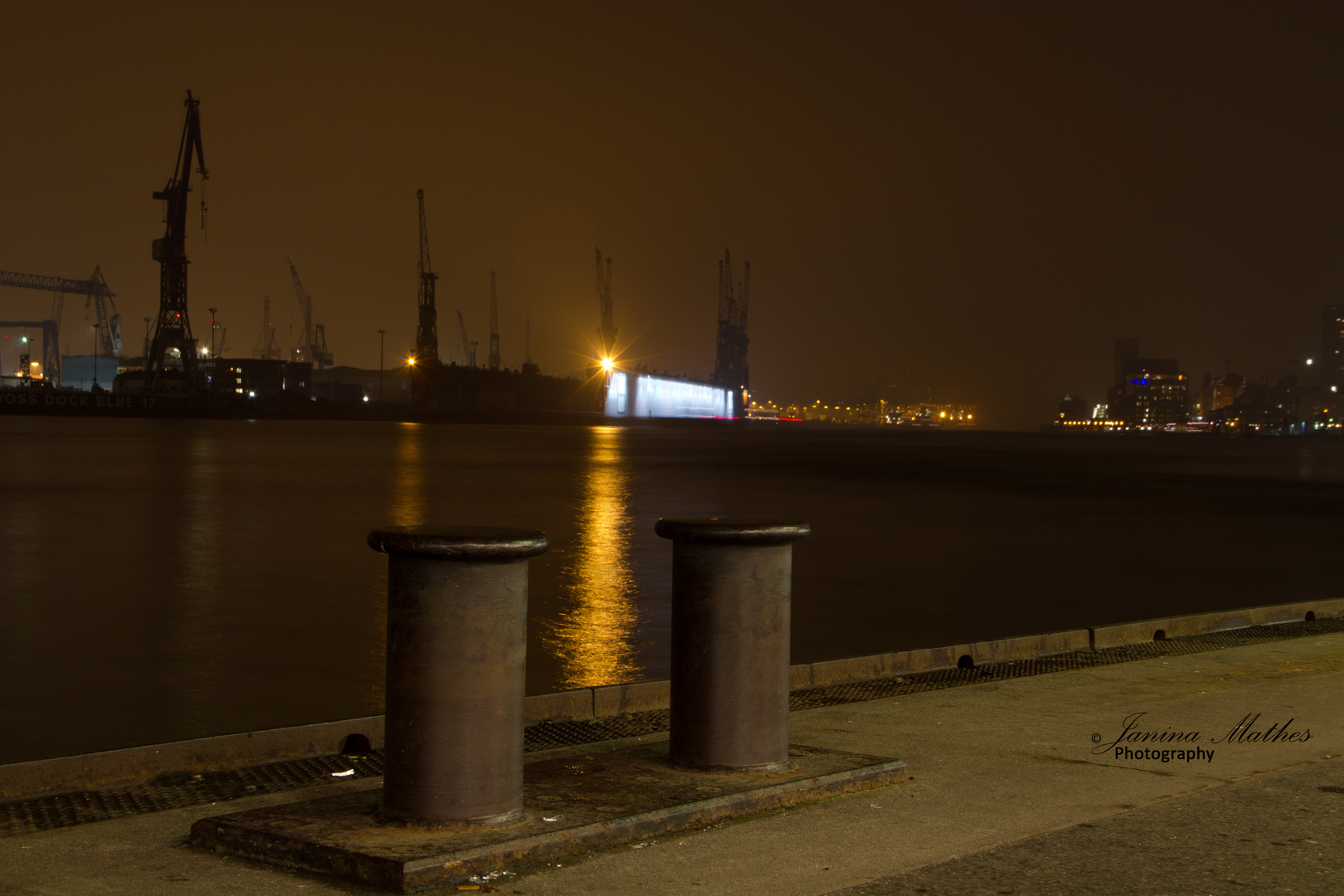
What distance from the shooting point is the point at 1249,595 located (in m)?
10.5

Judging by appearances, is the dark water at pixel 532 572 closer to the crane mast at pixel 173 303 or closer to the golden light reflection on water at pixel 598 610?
the golden light reflection on water at pixel 598 610

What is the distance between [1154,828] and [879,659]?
3087 millimetres

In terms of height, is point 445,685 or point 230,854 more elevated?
point 445,685

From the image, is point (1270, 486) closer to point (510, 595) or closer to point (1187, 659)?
point (1187, 659)

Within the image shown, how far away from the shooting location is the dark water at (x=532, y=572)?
6.66 meters

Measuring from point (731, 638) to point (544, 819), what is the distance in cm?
97

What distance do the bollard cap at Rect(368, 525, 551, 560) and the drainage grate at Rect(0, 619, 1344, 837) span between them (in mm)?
1296

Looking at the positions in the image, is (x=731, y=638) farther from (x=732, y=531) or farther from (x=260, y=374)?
(x=260, y=374)

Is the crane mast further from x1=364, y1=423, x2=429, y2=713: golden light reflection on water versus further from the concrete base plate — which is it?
the concrete base plate

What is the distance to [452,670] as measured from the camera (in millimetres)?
3889

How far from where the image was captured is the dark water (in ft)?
21.9

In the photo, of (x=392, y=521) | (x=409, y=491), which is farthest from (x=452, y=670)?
(x=409, y=491)

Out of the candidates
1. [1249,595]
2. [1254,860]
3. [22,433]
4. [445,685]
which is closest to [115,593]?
[445,685]

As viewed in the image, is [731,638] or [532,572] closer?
[731,638]
